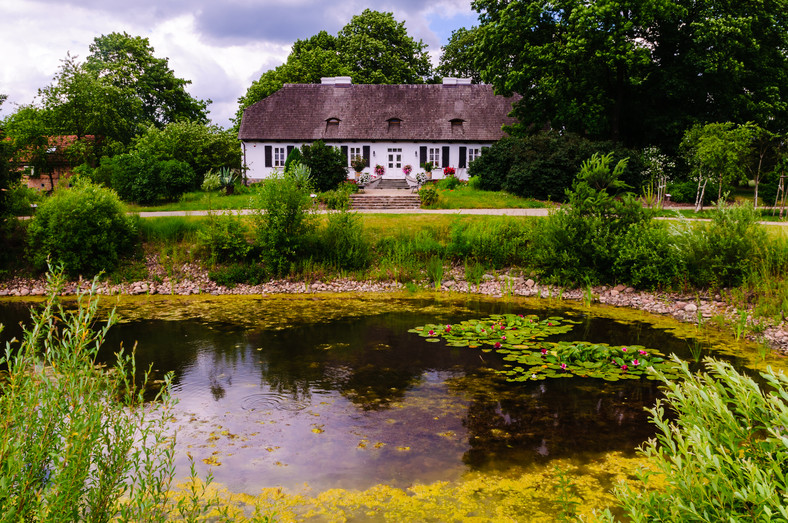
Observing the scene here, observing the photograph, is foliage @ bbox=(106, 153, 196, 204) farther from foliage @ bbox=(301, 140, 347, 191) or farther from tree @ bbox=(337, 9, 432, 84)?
tree @ bbox=(337, 9, 432, 84)

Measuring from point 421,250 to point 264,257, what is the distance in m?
4.61

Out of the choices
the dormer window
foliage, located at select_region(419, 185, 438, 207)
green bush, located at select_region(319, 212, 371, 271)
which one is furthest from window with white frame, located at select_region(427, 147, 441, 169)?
green bush, located at select_region(319, 212, 371, 271)

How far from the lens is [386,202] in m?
26.0

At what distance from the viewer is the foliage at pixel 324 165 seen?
2903cm

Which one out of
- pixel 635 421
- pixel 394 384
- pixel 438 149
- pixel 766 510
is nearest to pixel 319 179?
pixel 438 149

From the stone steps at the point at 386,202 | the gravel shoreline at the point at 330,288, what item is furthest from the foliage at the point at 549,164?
the gravel shoreline at the point at 330,288

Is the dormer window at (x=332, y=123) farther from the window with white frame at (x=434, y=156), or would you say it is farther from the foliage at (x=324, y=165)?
the foliage at (x=324, y=165)

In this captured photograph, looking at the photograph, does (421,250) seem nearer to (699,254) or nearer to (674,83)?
(699,254)

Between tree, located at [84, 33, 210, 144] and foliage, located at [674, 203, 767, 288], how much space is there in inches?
1604

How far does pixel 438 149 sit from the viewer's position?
38.7m

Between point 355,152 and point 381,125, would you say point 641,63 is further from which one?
point 355,152

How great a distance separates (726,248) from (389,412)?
9.77 meters

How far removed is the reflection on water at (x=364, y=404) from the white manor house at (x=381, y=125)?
27.6 m

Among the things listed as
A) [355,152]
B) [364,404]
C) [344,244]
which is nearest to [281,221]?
[344,244]
